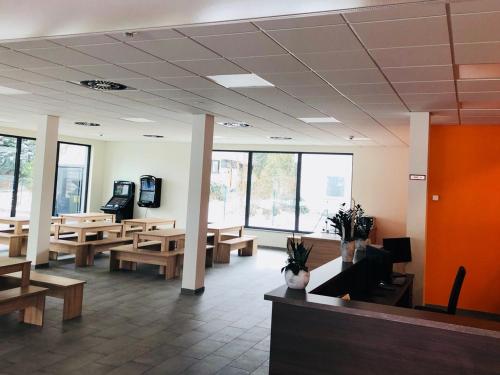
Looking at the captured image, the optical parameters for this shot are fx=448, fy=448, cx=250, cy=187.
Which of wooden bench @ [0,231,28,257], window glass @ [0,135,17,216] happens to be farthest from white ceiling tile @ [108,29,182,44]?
window glass @ [0,135,17,216]

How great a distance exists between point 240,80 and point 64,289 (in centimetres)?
303

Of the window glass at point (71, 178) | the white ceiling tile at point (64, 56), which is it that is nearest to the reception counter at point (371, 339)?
the white ceiling tile at point (64, 56)

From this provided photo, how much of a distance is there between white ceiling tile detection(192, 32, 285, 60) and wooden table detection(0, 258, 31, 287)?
3115 mm

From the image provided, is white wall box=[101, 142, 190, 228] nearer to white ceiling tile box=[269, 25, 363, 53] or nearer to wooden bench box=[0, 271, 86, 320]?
wooden bench box=[0, 271, 86, 320]

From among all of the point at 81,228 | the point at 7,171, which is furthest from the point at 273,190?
the point at 7,171

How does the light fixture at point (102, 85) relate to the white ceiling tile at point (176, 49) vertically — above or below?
above

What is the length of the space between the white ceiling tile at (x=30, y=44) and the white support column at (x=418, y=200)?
429 cm

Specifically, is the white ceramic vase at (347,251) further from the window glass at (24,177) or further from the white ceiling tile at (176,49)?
the window glass at (24,177)

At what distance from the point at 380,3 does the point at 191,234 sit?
4.72 meters

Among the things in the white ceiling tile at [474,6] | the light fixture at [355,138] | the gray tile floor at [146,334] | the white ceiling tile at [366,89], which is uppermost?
the light fixture at [355,138]

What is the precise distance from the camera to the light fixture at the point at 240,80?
4.38m

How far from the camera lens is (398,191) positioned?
1041 centimetres

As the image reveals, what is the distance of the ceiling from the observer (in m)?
2.88

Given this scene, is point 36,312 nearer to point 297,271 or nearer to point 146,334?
point 146,334
